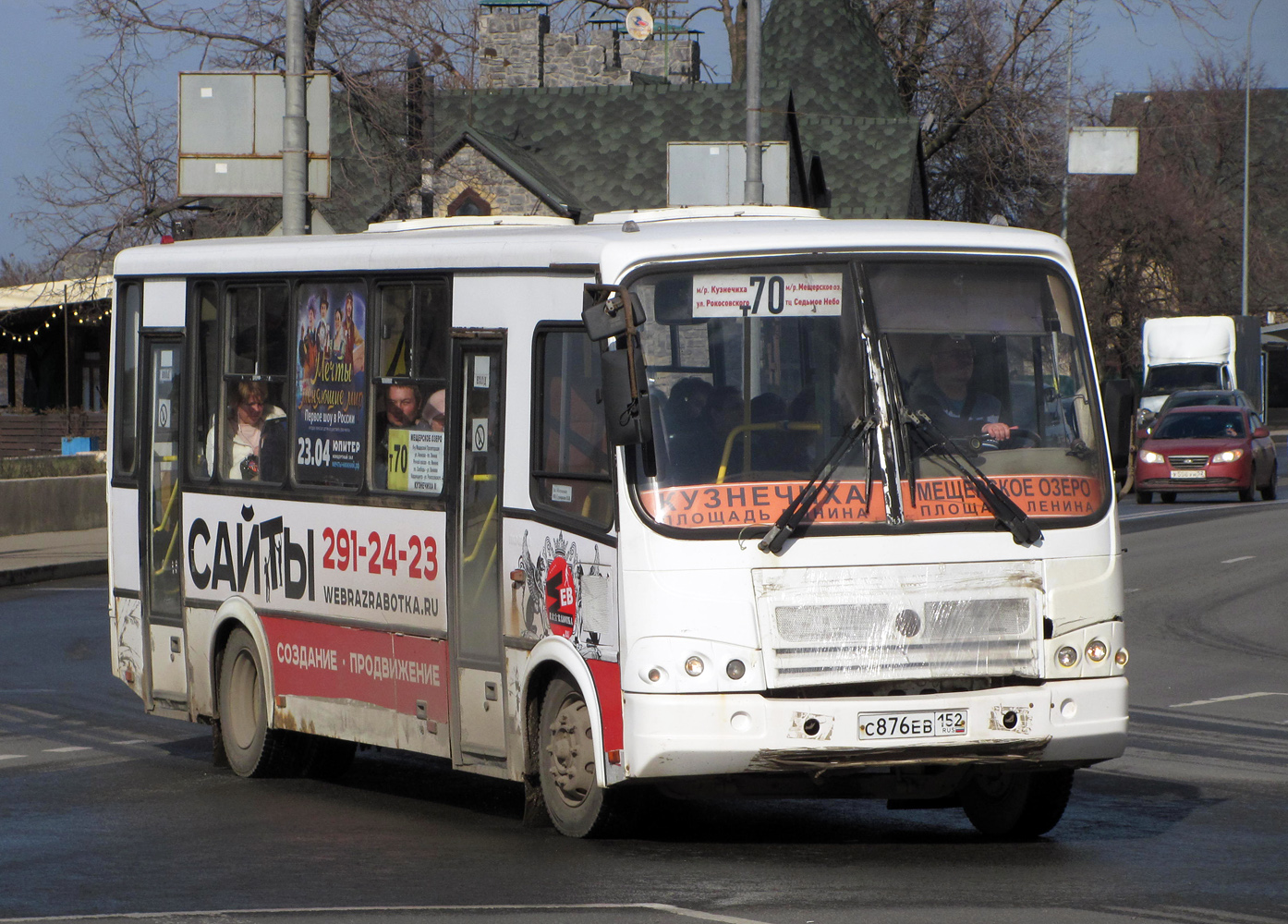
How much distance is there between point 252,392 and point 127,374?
4.65 ft

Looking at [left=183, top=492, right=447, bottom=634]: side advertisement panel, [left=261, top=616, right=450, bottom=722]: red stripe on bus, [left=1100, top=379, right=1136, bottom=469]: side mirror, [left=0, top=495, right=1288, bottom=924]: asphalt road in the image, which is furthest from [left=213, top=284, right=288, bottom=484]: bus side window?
[left=1100, top=379, right=1136, bottom=469]: side mirror

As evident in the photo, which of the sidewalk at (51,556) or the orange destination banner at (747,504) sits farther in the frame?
the sidewalk at (51,556)

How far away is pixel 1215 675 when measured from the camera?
51.0 feet

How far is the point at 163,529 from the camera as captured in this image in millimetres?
11758

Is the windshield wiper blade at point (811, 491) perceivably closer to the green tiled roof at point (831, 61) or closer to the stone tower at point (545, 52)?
the green tiled roof at point (831, 61)

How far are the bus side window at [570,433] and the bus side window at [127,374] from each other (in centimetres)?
393

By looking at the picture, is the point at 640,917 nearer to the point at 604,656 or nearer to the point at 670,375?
the point at 604,656

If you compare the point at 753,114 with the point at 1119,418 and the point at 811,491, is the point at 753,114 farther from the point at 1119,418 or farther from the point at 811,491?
the point at 811,491

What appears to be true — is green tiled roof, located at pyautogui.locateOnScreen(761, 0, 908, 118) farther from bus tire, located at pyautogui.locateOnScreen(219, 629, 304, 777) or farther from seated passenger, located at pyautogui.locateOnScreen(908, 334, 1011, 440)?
seated passenger, located at pyautogui.locateOnScreen(908, 334, 1011, 440)

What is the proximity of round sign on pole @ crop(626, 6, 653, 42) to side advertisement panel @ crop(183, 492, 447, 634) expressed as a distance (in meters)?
53.2

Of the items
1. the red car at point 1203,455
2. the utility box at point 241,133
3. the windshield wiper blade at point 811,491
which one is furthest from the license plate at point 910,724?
the red car at point 1203,455

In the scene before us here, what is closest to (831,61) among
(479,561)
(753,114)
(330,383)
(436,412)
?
(753,114)

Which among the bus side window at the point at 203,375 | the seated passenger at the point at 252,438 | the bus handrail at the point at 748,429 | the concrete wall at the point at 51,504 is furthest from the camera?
the concrete wall at the point at 51,504

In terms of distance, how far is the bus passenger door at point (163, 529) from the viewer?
460 inches
